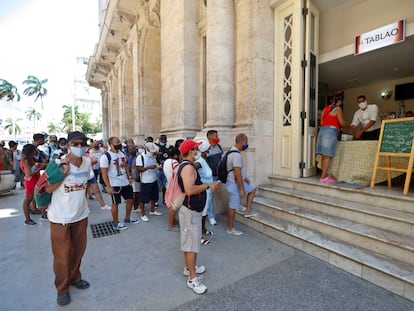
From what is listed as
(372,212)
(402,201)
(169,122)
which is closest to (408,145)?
(402,201)

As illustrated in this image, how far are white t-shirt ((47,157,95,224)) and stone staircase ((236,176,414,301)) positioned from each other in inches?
122

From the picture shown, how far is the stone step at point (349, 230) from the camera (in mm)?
2779

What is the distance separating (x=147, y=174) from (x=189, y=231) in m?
2.83

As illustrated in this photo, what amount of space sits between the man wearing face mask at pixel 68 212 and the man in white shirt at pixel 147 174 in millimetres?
2375

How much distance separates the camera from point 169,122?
25.4ft

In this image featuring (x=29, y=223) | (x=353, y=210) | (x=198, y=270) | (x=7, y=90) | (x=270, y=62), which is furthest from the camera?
(x=7, y=90)

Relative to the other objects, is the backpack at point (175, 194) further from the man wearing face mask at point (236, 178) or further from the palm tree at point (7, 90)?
the palm tree at point (7, 90)

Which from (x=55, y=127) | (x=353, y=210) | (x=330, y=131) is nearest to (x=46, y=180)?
(x=353, y=210)

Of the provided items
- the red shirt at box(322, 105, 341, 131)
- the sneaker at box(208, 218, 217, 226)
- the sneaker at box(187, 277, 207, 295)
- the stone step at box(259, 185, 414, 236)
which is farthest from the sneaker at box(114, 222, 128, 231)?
the red shirt at box(322, 105, 341, 131)

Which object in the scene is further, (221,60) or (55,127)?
(55,127)

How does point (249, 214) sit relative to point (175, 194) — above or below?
below

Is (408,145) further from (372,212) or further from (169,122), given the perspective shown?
(169,122)

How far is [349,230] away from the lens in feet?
10.6

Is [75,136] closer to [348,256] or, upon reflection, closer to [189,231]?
[189,231]
